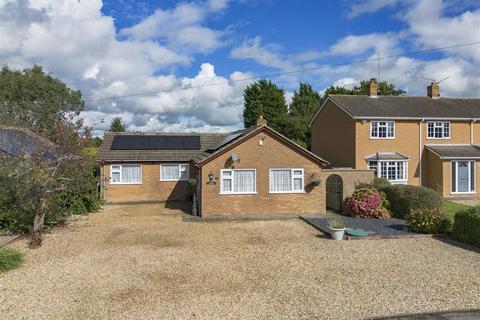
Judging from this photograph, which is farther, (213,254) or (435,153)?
(435,153)

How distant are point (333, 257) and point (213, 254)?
12.2 feet

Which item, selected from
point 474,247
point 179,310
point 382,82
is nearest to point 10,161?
point 179,310

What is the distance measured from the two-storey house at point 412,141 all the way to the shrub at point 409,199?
8.05 meters

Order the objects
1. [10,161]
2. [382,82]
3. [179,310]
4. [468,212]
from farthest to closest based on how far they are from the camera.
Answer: [382,82] → [10,161] → [468,212] → [179,310]

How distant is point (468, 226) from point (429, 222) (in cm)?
166

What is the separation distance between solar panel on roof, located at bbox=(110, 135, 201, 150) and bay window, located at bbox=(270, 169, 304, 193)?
9.37 meters

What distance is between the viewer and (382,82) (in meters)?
50.6

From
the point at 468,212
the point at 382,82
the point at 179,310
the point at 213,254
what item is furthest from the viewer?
the point at 382,82

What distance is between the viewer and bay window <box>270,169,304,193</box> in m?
19.0

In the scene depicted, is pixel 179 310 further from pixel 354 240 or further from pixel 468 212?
pixel 468 212

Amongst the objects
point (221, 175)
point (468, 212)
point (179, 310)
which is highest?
point (221, 175)

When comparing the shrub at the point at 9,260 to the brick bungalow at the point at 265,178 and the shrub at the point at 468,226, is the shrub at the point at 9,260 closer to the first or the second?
the brick bungalow at the point at 265,178

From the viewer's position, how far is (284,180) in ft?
62.4

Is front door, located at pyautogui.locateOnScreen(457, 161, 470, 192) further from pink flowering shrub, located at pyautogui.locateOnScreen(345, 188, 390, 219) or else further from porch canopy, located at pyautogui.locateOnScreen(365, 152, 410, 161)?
pink flowering shrub, located at pyautogui.locateOnScreen(345, 188, 390, 219)
